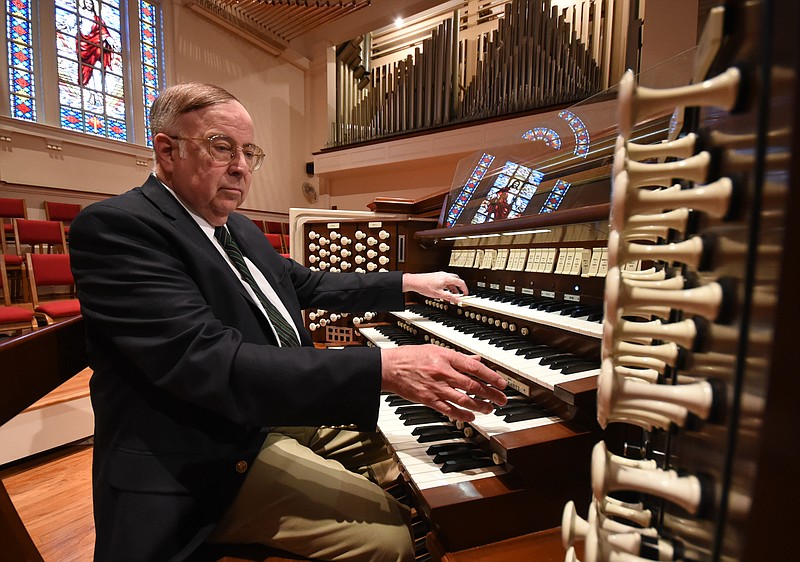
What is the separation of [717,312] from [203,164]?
1.26 meters

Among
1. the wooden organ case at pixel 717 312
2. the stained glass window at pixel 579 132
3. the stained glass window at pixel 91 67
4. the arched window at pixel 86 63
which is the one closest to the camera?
the wooden organ case at pixel 717 312

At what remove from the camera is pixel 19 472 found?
1984mm

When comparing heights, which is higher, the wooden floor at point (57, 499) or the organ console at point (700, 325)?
the organ console at point (700, 325)

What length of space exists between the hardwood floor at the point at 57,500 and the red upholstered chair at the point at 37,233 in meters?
4.20

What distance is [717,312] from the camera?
315 millimetres

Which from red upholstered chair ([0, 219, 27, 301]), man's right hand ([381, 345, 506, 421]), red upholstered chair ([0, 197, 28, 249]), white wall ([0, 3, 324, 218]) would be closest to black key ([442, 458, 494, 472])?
man's right hand ([381, 345, 506, 421])

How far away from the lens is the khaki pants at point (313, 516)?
952 millimetres

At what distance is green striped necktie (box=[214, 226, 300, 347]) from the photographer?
3.95ft

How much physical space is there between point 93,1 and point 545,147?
25.4ft

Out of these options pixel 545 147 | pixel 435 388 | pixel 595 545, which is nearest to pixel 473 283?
pixel 545 147

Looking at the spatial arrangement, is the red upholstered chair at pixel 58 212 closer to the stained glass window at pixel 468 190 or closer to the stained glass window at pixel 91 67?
the stained glass window at pixel 91 67

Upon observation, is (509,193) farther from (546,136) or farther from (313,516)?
(313,516)

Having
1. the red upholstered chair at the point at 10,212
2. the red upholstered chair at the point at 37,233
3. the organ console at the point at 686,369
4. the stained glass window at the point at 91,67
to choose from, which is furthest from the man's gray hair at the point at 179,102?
the stained glass window at the point at 91,67

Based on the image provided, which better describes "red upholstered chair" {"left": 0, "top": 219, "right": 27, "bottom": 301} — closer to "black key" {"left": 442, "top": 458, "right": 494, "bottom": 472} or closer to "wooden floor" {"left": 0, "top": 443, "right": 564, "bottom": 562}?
"wooden floor" {"left": 0, "top": 443, "right": 564, "bottom": 562}
